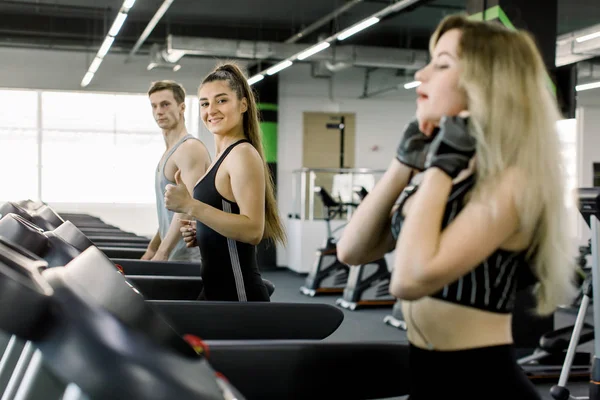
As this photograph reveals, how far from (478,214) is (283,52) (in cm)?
912

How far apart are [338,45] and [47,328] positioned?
33.1 ft

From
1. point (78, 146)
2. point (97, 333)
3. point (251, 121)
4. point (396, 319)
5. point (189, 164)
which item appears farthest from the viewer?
point (78, 146)

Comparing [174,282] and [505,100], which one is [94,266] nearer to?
[505,100]

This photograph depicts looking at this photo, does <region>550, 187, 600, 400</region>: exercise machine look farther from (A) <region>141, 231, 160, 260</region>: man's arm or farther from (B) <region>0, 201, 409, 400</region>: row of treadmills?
(A) <region>141, 231, 160, 260</region>: man's arm

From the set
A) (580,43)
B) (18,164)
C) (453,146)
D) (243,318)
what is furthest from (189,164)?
(18,164)

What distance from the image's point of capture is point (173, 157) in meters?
2.89

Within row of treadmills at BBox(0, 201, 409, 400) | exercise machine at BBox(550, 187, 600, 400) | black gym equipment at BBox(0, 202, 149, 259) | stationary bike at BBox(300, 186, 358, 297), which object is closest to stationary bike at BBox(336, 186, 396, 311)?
stationary bike at BBox(300, 186, 358, 297)

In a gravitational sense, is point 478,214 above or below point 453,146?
below

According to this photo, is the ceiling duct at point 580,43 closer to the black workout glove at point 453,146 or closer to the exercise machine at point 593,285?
the exercise machine at point 593,285

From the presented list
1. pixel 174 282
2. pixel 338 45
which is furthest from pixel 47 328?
pixel 338 45

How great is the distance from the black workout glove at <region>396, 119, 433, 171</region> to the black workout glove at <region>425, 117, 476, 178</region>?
11 centimetres

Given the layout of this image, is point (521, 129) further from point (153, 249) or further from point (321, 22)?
point (321, 22)

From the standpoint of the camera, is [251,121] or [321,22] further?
[321,22]

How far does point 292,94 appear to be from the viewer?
12312 millimetres
